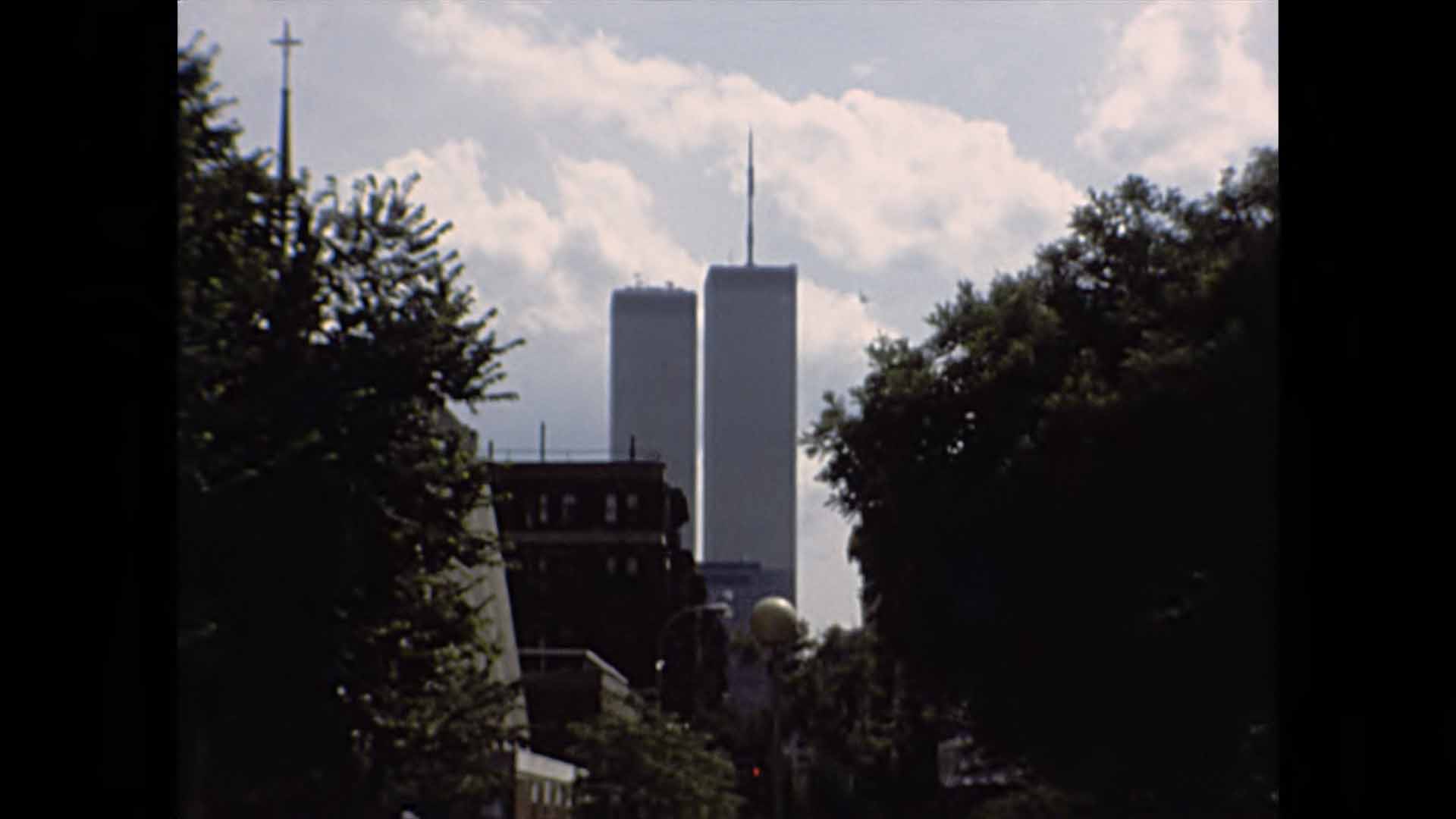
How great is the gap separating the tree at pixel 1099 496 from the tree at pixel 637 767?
105 feet

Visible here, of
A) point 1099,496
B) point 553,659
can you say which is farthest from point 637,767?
point 553,659

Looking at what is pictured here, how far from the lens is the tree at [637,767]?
71.1 m

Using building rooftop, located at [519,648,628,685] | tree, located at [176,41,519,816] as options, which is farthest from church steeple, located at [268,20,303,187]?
building rooftop, located at [519,648,628,685]

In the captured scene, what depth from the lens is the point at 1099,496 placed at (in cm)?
3466

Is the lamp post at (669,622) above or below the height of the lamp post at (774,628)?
below

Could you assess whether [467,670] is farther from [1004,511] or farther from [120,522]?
[120,522]

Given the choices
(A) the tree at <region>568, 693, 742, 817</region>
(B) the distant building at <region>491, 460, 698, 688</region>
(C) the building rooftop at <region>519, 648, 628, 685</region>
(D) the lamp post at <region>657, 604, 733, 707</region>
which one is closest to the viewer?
(A) the tree at <region>568, 693, 742, 817</region>

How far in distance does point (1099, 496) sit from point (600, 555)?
309 ft

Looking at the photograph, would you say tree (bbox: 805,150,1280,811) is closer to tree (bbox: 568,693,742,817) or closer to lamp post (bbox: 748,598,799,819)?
lamp post (bbox: 748,598,799,819)

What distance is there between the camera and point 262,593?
28875 mm

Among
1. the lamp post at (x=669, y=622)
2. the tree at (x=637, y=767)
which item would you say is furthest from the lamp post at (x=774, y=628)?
the lamp post at (x=669, y=622)

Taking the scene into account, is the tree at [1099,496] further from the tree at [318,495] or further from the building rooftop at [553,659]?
the building rooftop at [553,659]

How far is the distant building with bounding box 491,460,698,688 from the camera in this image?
414ft

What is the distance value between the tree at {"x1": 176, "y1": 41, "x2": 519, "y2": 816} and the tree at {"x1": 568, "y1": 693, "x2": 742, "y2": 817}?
3697 centimetres
